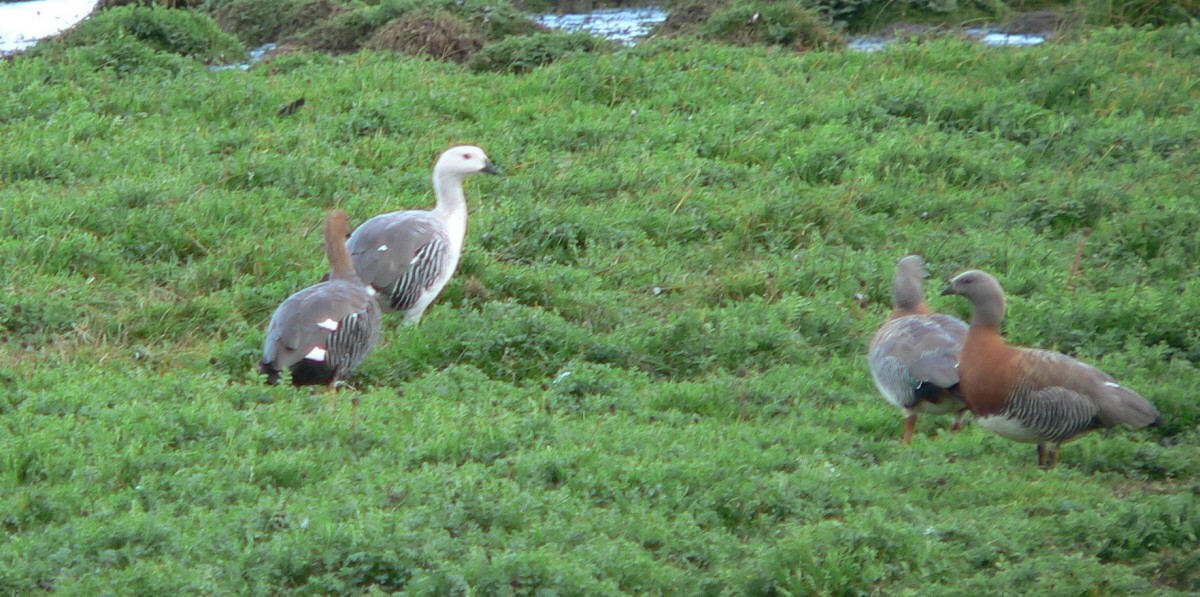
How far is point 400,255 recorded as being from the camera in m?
8.37

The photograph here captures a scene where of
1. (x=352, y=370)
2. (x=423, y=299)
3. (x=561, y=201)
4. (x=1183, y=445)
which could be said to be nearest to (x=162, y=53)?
(x=561, y=201)

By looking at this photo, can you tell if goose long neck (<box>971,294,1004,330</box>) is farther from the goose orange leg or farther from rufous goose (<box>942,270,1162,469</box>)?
the goose orange leg

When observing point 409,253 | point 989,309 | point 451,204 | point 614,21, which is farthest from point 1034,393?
point 614,21

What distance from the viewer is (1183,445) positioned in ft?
22.2

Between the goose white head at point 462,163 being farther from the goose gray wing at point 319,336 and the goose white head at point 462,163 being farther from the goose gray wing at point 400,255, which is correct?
the goose gray wing at point 319,336

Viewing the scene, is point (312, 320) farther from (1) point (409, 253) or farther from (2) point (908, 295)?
(2) point (908, 295)

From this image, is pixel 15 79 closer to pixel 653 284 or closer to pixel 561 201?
pixel 561 201

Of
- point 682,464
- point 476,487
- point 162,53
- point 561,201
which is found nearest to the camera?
point 476,487

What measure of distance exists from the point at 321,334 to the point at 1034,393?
3.23m

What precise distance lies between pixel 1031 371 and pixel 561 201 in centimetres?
403

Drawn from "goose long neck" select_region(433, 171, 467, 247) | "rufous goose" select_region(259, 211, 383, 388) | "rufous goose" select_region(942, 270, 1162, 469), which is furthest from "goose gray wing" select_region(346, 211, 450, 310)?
"rufous goose" select_region(942, 270, 1162, 469)

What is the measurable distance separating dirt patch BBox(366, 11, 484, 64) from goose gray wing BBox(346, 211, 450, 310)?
5.06 m

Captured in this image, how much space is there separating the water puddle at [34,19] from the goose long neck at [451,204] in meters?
6.43

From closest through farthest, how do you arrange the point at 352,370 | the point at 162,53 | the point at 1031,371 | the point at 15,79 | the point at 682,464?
the point at 682,464 < the point at 1031,371 < the point at 352,370 < the point at 15,79 < the point at 162,53
